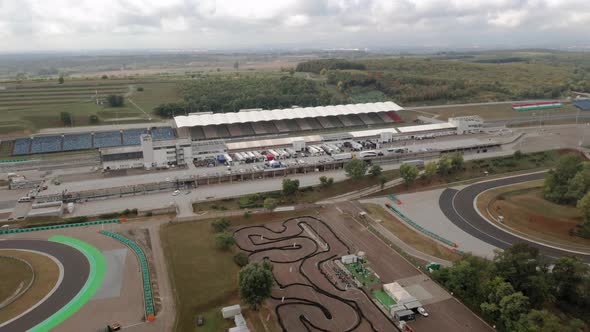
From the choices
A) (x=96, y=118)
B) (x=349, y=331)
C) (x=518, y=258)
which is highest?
(x=96, y=118)

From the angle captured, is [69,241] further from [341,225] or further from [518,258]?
[518,258]

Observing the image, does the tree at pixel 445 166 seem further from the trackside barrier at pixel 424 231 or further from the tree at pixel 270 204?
the tree at pixel 270 204

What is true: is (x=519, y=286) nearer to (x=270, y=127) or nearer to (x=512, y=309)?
(x=512, y=309)

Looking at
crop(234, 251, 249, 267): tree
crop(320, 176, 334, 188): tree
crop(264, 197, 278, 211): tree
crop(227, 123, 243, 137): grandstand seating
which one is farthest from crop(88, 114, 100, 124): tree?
crop(234, 251, 249, 267): tree

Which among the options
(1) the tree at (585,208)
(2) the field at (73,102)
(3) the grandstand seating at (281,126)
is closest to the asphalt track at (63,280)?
(2) the field at (73,102)

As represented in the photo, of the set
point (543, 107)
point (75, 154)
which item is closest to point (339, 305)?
point (75, 154)

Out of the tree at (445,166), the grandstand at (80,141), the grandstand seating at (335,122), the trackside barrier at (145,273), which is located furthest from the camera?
the grandstand seating at (335,122)
